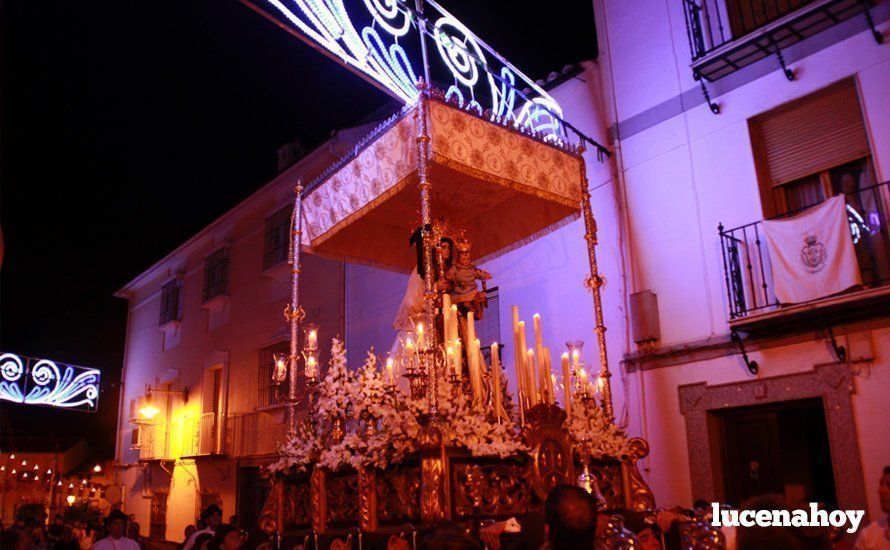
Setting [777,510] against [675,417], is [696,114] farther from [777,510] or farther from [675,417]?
[777,510]

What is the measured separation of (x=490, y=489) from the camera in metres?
4.89

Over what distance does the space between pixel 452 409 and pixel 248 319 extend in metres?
12.4

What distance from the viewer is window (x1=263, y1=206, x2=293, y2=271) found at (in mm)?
15289

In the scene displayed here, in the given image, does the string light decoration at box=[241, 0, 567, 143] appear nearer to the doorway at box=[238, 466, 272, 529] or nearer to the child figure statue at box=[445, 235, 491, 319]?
the child figure statue at box=[445, 235, 491, 319]

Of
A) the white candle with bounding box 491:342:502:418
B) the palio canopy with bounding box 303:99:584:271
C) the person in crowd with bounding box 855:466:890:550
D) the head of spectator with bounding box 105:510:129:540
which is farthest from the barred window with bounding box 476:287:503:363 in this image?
the person in crowd with bounding box 855:466:890:550

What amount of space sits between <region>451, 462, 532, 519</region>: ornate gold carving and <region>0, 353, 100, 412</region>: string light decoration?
33.7ft

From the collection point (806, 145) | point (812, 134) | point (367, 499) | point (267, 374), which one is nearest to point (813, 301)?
point (806, 145)

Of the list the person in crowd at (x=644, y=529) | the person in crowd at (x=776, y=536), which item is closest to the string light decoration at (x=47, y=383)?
the person in crowd at (x=644, y=529)

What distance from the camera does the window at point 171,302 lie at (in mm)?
20156

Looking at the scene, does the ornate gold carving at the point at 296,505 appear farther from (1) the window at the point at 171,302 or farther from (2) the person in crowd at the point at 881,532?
(1) the window at the point at 171,302

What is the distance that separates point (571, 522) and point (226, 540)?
14.1 feet

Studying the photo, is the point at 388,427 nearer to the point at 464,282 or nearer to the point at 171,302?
the point at 464,282

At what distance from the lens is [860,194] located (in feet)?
24.1

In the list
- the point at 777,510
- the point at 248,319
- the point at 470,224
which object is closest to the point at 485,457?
the point at 777,510
